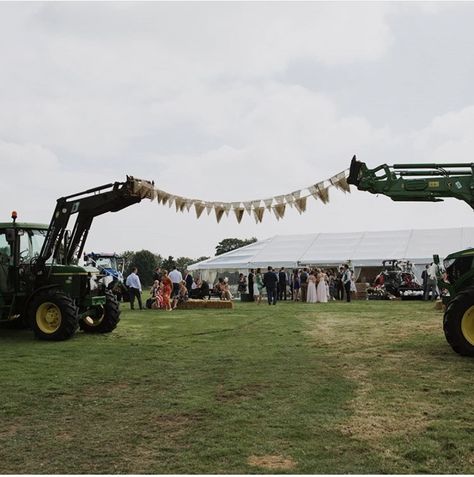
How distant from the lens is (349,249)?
3238 centimetres

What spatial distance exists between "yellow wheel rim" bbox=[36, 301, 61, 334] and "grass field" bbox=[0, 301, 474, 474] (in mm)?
444

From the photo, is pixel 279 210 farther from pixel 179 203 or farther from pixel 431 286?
pixel 431 286

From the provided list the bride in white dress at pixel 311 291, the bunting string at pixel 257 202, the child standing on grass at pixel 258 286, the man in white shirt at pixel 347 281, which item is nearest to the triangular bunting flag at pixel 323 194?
the bunting string at pixel 257 202

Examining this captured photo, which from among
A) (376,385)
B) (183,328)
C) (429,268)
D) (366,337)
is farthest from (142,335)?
(429,268)

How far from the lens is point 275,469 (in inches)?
173

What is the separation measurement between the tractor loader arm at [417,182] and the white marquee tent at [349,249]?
61.8 ft

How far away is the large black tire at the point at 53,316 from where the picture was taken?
11656 millimetres

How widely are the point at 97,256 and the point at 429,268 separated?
50.7ft

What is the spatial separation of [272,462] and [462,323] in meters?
5.86

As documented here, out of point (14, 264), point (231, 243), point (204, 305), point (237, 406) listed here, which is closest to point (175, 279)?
point (204, 305)

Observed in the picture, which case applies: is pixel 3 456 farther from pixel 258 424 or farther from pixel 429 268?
pixel 429 268

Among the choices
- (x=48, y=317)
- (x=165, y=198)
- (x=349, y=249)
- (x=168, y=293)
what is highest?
(x=165, y=198)

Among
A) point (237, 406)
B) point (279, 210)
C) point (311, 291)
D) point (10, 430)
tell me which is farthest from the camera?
point (311, 291)

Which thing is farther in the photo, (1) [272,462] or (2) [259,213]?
(2) [259,213]
